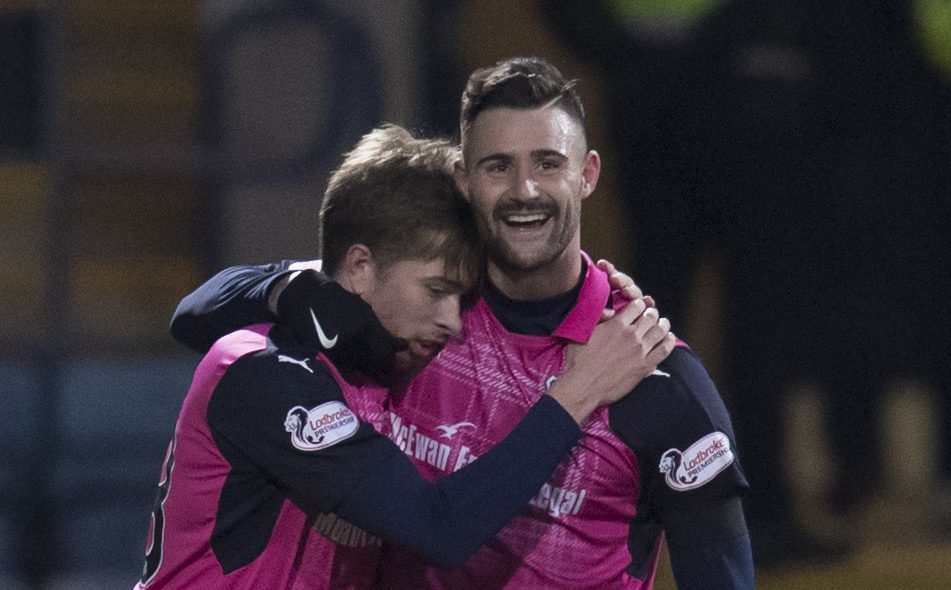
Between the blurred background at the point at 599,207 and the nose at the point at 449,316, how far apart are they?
2.22 metres

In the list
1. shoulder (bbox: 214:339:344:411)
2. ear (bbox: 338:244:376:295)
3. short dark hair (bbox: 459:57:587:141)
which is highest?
short dark hair (bbox: 459:57:587:141)

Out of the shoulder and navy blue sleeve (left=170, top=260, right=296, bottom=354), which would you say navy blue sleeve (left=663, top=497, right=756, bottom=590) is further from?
navy blue sleeve (left=170, top=260, right=296, bottom=354)

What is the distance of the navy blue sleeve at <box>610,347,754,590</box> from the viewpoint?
283 centimetres

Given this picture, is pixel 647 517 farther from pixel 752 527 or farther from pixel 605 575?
pixel 752 527

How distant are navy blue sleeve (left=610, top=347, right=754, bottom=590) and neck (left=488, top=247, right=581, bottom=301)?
0.23 m

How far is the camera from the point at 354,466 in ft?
8.70

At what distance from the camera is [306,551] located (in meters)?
2.73

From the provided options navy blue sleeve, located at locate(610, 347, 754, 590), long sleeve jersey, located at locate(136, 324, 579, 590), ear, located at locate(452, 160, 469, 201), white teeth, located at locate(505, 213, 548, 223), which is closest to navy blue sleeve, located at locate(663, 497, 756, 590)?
navy blue sleeve, located at locate(610, 347, 754, 590)

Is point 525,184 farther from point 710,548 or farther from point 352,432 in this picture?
point 710,548

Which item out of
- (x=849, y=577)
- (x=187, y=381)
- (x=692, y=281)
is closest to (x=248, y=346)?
(x=187, y=381)

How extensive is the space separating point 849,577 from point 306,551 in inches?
126

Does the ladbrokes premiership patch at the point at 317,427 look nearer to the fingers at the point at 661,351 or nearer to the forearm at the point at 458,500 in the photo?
the forearm at the point at 458,500

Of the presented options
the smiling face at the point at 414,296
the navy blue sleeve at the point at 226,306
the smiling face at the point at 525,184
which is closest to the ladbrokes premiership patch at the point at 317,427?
the smiling face at the point at 414,296

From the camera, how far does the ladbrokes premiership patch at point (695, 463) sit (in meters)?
2.81
